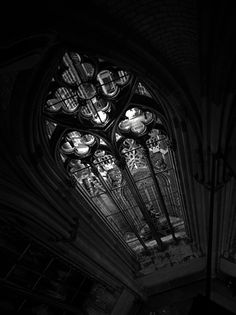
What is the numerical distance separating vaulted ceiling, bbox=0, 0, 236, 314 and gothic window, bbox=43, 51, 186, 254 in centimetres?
25

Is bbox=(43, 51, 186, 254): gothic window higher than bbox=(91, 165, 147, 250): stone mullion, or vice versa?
bbox=(43, 51, 186, 254): gothic window

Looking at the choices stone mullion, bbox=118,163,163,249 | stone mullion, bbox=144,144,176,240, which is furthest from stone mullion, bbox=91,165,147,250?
stone mullion, bbox=144,144,176,240

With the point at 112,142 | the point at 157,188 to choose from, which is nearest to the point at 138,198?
the point at 157,188

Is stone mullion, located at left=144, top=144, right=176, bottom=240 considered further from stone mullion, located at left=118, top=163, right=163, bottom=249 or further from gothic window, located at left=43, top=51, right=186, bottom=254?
stone mullion, located at left=118, top=163, right=163, bottom=249

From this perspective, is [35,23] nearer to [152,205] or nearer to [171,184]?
[171,184]

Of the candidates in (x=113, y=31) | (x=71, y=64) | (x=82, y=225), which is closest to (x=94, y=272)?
(x=82, y=225)

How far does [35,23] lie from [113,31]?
0.74 m

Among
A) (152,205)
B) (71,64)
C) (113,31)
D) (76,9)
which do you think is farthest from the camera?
(152,205)

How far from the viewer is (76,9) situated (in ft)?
8.94

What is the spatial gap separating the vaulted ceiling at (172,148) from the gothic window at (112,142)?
0.25 metres

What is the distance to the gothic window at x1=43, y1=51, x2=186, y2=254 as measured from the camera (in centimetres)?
434

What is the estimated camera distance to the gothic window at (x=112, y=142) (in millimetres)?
4340

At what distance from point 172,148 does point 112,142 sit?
1.01 metres

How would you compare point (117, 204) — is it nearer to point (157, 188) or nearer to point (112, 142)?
point (157, 188)
